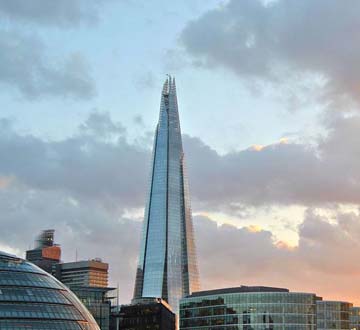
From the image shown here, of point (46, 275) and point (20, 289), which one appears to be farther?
point (46, 275)

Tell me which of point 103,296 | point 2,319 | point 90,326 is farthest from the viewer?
point 103,296

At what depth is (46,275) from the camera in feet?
391

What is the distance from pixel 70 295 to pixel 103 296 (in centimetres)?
7279

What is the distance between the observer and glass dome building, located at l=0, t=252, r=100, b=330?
10556 centimetres

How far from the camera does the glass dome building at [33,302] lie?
106m

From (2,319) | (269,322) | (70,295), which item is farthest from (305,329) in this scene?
(2,319)

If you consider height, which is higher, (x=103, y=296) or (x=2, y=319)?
(x=103, y=296)

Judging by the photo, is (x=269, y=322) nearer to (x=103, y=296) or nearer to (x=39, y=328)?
(x=103, y=296)

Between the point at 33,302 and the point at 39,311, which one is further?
the point at 33,302

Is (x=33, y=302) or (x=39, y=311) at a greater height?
(x=33, y=302)

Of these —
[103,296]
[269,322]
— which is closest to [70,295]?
[103,296]

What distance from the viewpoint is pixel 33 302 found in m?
109

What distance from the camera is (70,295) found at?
117875mm

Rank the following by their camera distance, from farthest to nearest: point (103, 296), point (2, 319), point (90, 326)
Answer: point (103, 296) → point (90, 326) → point (2, 319)
